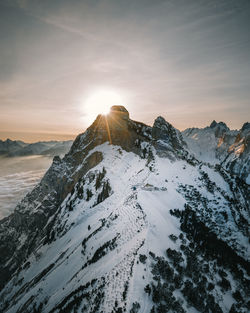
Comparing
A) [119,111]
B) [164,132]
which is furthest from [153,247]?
[119,111]

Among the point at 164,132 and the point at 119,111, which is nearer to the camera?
the point at 164,132

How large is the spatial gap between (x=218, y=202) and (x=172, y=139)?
47303 mm

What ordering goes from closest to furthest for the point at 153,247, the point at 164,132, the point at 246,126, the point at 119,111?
the point at 153,247
the point at 164,132
the point at 119,111
the point at 246,126

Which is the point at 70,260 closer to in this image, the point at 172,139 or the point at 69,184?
the point at 69,184

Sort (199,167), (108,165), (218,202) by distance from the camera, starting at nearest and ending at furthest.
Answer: (218,202) < (199,167) < (108,165)

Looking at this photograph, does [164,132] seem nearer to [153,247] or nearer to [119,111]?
[119,111]

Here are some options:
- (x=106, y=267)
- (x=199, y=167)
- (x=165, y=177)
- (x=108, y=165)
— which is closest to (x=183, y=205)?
(x=165, y=177)

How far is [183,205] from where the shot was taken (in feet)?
122

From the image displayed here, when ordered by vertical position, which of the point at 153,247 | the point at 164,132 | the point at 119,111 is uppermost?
the point at 119,111

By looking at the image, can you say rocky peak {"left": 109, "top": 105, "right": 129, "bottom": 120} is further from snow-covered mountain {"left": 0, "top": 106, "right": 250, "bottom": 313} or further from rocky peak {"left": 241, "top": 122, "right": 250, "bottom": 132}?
rocky peak {"left": 241, "top": 122, "right": 250, "bottom": 132}

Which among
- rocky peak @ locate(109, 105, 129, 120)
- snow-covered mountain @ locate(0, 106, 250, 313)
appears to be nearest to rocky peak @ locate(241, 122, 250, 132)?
snow-covered mountain @ locate(0, 106, 250, 313)

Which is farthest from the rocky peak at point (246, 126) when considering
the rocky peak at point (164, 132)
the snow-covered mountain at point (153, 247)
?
the snow-covered mountain at point (153, 247)

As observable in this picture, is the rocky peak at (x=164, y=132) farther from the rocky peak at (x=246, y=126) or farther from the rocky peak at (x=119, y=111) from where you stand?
the rocky peak at (x=246, y=126)

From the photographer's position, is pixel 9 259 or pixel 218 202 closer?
pixel 218 202
